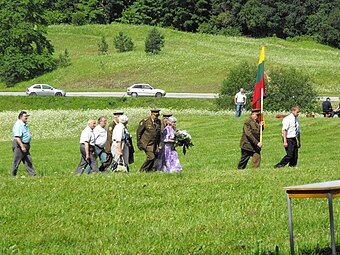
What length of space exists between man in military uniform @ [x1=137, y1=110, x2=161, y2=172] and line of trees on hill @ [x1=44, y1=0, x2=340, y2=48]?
9798cm

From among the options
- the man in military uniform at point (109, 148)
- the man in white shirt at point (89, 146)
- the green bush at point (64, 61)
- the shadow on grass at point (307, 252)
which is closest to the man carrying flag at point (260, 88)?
the man in military uniform at point (109, 148)

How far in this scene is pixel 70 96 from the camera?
59.9 meters

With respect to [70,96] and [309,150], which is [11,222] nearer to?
[309,150]

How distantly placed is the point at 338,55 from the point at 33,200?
84865mm

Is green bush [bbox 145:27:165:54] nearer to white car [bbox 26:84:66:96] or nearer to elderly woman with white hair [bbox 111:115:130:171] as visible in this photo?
white car [bbox 26:84:66:96]

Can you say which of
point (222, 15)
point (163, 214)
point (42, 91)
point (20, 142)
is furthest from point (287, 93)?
point (222, 15)

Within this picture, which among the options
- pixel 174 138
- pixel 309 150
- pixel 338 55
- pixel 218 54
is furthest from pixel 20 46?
pixel 174 138

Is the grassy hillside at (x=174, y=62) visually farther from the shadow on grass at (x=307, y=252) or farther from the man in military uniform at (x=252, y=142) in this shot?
the shadow on grass at (x=307, y=252)

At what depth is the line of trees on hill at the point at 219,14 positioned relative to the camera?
119 m

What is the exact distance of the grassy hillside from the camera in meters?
73.8

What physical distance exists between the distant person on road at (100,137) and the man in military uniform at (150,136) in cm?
91

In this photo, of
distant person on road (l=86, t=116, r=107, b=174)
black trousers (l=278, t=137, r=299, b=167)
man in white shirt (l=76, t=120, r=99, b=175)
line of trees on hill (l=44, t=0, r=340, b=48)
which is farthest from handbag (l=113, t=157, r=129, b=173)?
line of trees on hill (l=44, t=0, r=340, b=48)

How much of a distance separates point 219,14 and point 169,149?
105 meters

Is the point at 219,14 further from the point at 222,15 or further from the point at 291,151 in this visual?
the point at 291,151
